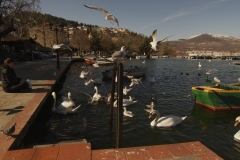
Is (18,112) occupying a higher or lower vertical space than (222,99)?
higher

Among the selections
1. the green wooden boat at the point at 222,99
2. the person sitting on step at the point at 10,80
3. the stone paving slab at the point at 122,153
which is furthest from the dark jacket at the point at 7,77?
the green wooden boat at the point at 222,99

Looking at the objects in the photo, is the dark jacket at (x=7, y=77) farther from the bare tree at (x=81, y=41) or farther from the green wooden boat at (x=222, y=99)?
the bare tree at (x=81, y=41)

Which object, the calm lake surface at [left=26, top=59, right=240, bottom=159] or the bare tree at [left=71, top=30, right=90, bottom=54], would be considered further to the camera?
the bare tree at [left=71, top=30, right=90, bottom=54]

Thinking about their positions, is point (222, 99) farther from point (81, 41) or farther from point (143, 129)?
point (81, 41)

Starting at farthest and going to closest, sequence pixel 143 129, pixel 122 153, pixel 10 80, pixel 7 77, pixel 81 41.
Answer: pixel 81 41, pixel 10 80, pixel 7 77, pixel 143 129, pixel 122 153

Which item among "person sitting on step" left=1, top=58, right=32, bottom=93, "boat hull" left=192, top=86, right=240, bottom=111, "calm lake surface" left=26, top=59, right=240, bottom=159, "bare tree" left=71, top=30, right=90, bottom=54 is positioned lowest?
"calm lake surface" left=26, top=59, right=240, bottom=159

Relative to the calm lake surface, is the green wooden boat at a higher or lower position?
higher

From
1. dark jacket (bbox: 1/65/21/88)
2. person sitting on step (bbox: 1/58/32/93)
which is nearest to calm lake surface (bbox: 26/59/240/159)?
Answer: person sitting on step (bbox: 1/58/32/93)

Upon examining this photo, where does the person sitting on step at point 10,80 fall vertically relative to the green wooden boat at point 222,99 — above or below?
above

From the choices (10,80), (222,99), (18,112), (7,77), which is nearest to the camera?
(18,112)

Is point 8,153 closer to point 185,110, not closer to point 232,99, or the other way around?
point 185,110

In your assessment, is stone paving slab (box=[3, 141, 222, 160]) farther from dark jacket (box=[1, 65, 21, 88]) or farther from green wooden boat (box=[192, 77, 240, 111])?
green wooden boat (box=[192, 77, 240, 111])

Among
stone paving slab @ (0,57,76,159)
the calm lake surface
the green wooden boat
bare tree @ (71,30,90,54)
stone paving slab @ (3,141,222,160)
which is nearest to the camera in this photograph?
stone paving slab @ (3,141,222,160)

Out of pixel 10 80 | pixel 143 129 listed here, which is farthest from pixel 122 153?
pixel 10 80
